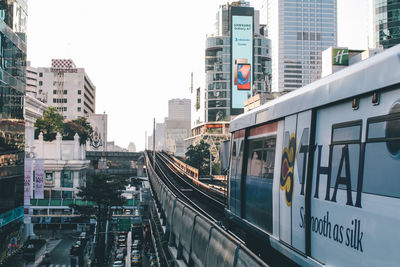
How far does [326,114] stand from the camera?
22.5ft

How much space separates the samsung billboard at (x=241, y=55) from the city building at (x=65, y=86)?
4976 centimetres

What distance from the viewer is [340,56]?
266 ft

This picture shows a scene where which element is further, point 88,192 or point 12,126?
point 88,192

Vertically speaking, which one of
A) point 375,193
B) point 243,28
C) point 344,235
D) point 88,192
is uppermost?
point 243,28

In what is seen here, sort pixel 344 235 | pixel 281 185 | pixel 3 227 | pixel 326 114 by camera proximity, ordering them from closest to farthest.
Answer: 1. pixel 344 235
2. pixel 326 114
3. pixel 281 185
4. pixel 3 227

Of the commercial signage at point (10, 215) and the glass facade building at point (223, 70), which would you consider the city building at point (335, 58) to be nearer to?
the glass facade building at point (223, 70)

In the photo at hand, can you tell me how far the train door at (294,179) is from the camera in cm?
741

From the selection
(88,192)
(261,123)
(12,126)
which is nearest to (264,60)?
(88,192)

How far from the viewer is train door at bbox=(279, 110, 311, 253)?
7.41 m

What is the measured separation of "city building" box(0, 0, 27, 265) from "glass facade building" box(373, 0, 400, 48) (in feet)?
256

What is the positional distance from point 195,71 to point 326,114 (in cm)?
15127

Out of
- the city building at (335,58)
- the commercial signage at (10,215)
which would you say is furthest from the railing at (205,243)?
the city building at (335,58)

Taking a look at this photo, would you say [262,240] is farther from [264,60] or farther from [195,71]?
[195,71]

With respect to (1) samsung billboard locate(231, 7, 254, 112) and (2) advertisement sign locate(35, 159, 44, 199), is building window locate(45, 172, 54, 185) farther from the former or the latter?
(1) samsung billboard locate(231, 7, 254, 112)
